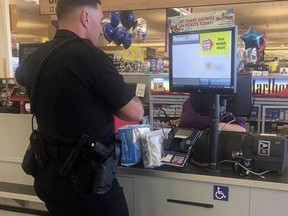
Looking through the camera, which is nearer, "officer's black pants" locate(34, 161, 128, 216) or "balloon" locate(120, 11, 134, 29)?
"officer's black pants" locate(34, 161, 128, 216)

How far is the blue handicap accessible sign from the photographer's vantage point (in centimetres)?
173

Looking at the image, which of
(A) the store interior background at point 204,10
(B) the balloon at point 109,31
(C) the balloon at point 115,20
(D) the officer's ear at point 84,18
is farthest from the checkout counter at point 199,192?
(A) the store interior background at point 204,10

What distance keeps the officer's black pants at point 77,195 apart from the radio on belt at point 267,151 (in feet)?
2.30

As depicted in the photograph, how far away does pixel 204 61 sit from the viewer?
173cm

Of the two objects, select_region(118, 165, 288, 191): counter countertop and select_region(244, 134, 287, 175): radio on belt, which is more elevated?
select_region(244, 134, 287, 175): radio on belt

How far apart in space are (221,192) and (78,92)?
0.86 m

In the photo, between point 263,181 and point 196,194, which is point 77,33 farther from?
point 263,181

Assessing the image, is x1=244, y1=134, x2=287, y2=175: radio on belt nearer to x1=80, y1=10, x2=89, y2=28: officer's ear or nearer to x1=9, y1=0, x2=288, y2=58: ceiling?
x1=80, y1=10, x2=89, y2=28: officer's ear

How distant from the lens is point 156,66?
4875mm

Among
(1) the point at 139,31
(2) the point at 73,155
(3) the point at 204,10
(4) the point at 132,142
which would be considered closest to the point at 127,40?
(1) the point at 139,31

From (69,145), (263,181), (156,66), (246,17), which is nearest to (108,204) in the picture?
(69,145)

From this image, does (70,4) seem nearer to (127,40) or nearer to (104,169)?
(104,169)

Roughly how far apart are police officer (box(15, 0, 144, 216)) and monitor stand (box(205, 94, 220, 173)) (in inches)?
16.1

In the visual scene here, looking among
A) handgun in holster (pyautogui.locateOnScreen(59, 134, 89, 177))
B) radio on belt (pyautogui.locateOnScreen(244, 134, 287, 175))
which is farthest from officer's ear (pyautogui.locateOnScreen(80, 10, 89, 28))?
radio on belt (pyautogui.locateOnScreen(244, 134, 287, 175))
